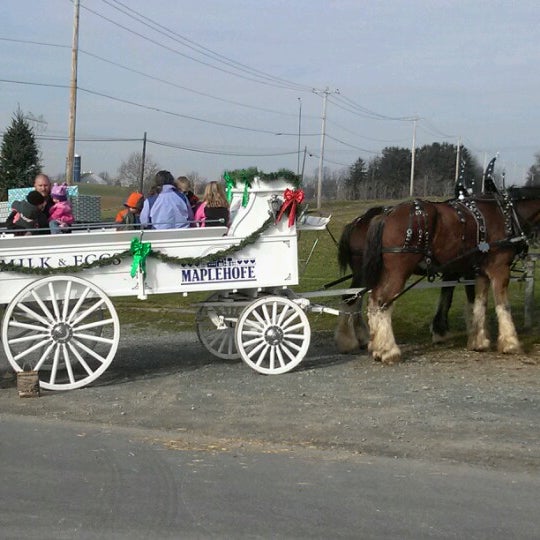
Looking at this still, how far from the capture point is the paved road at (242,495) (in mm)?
4516

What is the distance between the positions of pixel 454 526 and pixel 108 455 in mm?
2719

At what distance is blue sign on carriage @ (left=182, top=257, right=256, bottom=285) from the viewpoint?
8.76 meters

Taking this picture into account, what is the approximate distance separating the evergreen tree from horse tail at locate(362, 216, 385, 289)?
3274 cm

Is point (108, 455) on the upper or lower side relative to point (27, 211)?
lower

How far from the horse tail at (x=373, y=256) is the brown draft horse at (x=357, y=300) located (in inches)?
14.1

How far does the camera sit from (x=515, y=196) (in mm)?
10688

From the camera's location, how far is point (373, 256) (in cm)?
955

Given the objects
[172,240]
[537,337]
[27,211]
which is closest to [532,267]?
[537,337]

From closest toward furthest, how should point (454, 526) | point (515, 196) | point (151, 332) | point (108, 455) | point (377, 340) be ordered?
point (454, 526)
point (108, 455)
point (377, 340)
point (515, 196)
point (151, 332)

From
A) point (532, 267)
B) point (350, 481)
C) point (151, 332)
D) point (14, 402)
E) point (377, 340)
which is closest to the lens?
point (350, 481)

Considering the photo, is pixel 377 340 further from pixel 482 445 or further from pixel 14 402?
pixel 14 402

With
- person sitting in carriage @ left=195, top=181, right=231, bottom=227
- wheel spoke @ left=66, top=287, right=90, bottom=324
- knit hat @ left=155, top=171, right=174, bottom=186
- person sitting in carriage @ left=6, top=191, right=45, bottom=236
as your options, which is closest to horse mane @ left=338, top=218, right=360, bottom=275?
person sitting in carriage @ left=195, top=181, right=231, bottom=227

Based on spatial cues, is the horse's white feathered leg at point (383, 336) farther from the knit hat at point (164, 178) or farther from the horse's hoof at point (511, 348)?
the knit hat at point (164, 178)

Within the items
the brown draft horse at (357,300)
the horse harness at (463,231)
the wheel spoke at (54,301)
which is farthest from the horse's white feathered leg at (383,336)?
the wheel spoke at (54,301)
